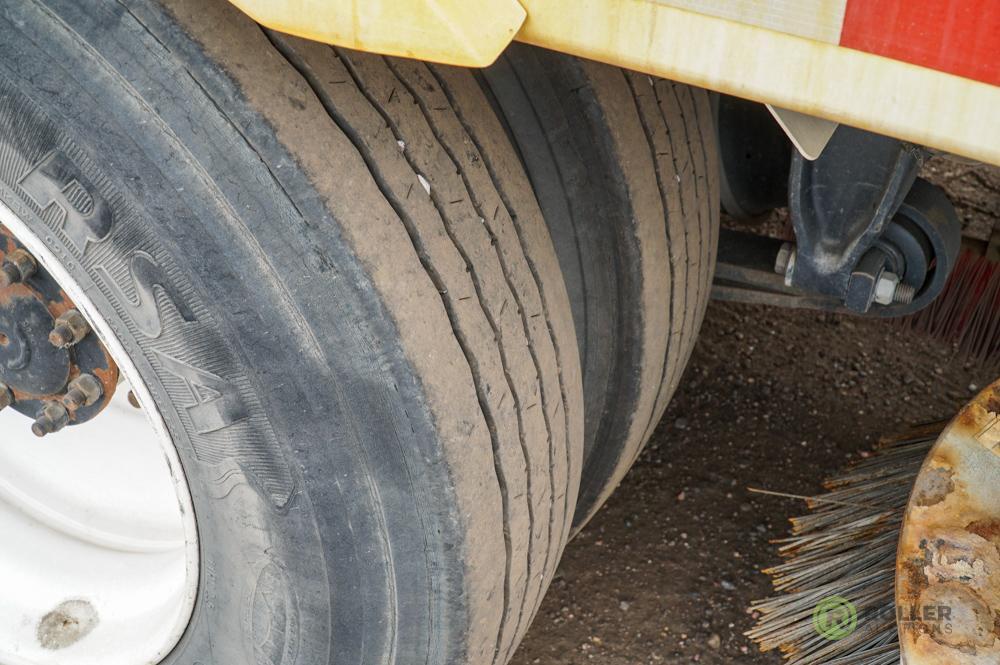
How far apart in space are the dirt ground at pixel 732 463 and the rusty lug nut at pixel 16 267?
41.5 inches

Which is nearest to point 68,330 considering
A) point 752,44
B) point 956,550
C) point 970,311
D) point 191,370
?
point 191,370

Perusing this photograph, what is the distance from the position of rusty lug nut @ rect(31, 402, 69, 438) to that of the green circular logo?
3.96 feet

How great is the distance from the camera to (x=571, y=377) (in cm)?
129

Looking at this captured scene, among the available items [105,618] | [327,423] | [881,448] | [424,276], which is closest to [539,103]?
[424,276]

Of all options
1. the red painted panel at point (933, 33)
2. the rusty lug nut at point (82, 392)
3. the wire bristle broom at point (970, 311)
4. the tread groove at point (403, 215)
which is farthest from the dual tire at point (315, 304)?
the wire bristle broom at point (970, 311)

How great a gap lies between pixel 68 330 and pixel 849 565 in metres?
1.28

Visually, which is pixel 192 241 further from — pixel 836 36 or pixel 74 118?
pixel 836 36

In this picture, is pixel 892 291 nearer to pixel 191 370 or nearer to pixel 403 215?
pixel 403 215

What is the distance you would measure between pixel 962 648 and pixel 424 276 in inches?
38.4

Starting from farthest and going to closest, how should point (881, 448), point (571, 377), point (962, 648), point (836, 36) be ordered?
1. point (881, 448)
2. point (962, 648)
3. point (571, 377)
4. point (836, 36)

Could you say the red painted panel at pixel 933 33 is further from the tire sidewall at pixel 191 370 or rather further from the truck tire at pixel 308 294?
the tire sidewall at pixel 191 370

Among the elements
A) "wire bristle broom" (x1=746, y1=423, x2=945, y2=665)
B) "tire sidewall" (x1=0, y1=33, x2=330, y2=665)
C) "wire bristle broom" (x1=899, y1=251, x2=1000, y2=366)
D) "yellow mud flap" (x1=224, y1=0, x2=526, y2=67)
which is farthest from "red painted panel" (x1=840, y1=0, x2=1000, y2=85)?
"wire bristle broom" (x1=899, y1=251, x2=1000, y2=366)

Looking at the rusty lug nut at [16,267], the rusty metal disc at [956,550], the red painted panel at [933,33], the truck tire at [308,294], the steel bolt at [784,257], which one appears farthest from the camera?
the steel bolt at [784,257]

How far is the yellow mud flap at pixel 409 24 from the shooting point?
2.64 feet
